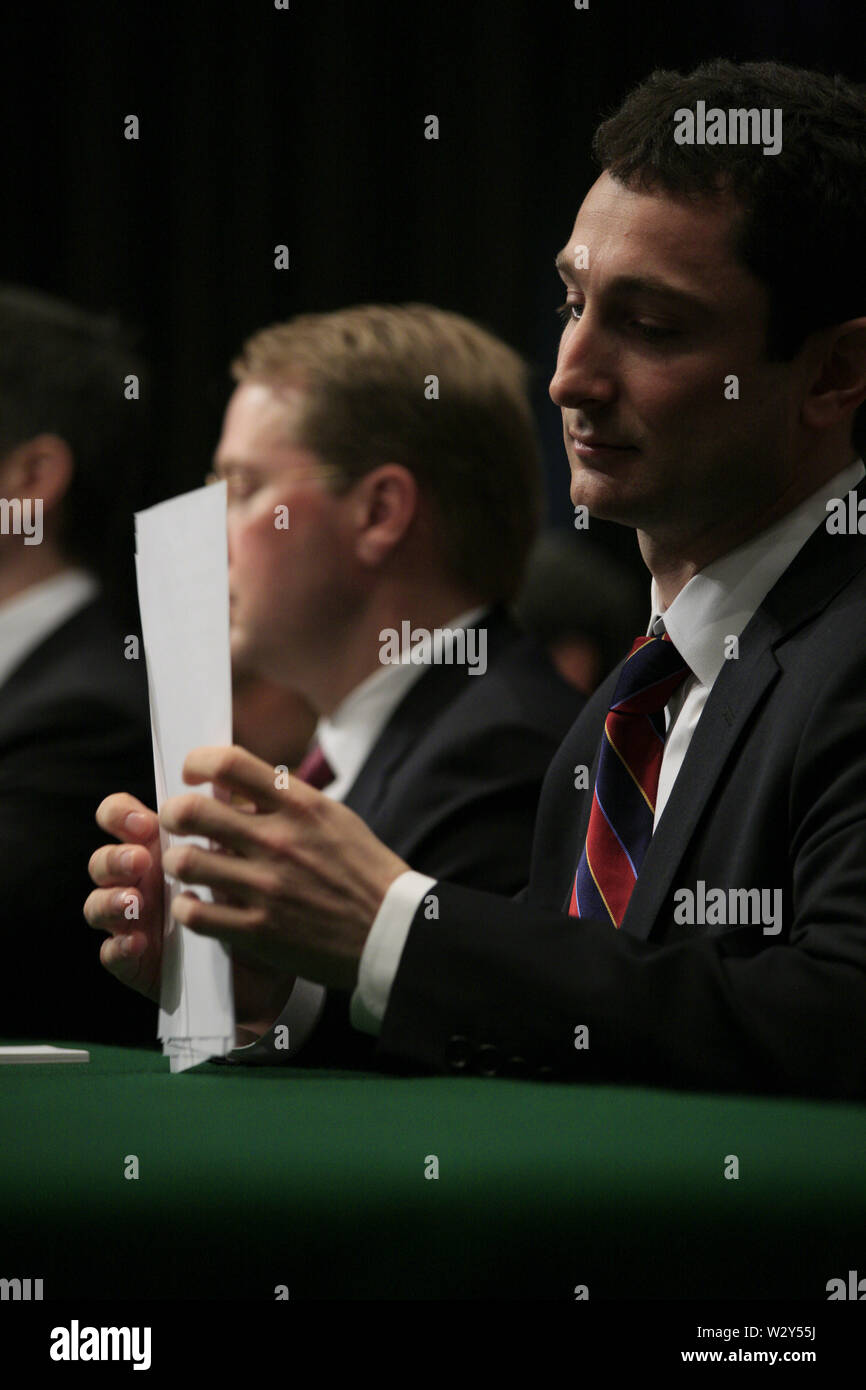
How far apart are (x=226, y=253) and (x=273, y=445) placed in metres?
1.39

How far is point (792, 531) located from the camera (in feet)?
4.89

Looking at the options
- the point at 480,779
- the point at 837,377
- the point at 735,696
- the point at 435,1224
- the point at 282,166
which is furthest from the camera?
the point at 282,166

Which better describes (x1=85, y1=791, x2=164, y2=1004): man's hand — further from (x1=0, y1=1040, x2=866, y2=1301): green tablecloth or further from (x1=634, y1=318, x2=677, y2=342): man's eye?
(x1=634, y1=318, x2=677, y2=342): man's eye

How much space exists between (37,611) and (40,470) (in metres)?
0.38

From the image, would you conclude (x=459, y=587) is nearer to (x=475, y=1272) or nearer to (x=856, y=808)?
(x=856, y=808)

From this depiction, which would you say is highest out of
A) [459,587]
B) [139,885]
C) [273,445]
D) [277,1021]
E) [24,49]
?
[24,49]

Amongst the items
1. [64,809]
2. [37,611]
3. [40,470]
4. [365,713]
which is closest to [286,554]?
[365,713]

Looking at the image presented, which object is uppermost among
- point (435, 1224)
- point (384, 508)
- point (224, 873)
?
point (384, 508)

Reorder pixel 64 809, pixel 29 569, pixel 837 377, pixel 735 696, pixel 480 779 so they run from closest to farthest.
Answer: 1. pixel 735 696
2. pixel 837 377
3. pixel 480 779
4. pixel 64 809
5. pixel 29 569

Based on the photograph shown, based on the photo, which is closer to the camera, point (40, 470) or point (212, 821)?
point (212, 821)

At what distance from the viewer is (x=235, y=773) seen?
1.24 meters

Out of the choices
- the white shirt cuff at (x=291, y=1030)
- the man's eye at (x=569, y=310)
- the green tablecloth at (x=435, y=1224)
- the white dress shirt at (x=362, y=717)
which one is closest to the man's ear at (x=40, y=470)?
the white dress shirt at (x=362, y=717)

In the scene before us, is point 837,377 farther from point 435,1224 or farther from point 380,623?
point 380,623
